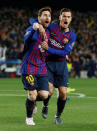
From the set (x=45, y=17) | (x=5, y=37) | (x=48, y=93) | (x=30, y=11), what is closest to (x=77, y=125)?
(x=48, y=93)

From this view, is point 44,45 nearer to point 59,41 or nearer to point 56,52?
point 56,52

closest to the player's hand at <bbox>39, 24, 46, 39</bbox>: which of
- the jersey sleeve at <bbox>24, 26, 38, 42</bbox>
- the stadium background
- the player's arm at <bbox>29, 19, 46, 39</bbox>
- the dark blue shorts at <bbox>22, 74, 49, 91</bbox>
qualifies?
the player's arm at <bbox>29, 19, 46, 39</bbox>

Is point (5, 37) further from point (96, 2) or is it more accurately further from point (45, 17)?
point (45, 17)

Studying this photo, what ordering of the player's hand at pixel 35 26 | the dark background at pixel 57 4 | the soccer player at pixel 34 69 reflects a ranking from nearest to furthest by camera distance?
the player's hand at pixel 35 26, the soccer player at pixel 34 69, the dark background at pixel 57 4

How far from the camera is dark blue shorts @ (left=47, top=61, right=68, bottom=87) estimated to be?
28.2 feet

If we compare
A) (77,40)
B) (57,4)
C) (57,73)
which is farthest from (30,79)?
(57,4)

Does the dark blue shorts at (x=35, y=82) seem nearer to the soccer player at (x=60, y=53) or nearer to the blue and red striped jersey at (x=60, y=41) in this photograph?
the soccer player at (x=60, y=53)

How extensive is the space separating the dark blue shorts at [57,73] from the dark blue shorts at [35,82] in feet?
1.26

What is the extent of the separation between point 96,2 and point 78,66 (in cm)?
1643

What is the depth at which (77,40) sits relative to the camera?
115 feet

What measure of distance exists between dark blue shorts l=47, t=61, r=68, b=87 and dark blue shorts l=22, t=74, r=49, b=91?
0.38 metres

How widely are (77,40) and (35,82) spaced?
27.1 meters

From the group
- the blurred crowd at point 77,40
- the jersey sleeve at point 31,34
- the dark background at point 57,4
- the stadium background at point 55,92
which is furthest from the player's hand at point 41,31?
the dark background at point 57,4

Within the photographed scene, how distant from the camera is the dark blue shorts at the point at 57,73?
8.61 meters
